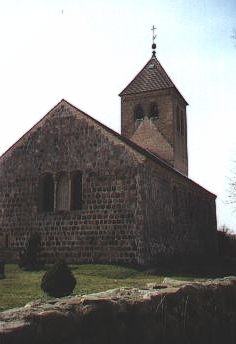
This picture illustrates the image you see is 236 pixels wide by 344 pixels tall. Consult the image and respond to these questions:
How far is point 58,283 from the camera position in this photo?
11.1m

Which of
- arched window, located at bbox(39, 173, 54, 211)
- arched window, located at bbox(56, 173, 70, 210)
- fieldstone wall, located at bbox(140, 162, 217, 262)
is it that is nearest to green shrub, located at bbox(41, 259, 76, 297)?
fieldstone wall, located at bbox(140, 162, 217, 262)

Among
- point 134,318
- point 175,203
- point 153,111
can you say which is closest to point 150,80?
point 153,111

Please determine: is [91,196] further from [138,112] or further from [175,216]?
[138,112]

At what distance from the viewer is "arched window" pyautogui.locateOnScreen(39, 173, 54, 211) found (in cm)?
2312

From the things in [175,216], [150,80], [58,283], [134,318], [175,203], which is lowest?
[58,283]

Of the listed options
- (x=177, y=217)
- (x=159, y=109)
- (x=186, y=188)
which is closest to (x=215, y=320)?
(x=177, y=217)

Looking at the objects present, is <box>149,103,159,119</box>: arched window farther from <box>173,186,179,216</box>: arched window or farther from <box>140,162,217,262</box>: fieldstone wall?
<box>173,186,179,216</box>: arched window

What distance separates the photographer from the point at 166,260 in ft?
73.6

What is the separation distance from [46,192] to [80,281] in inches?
353

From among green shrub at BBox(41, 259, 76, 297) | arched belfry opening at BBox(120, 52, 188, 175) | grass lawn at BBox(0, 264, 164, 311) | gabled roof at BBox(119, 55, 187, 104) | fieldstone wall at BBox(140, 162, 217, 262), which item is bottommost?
grass lawn at BBox(0, 264, 164, 311)

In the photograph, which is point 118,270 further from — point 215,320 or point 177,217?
point 215,320

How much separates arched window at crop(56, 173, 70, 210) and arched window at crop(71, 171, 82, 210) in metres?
0.29

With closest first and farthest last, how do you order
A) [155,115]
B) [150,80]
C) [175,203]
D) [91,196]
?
[91,196]
[175,203]
[155,115]
[150,80]

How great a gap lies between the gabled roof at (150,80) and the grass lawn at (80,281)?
58.8ft
